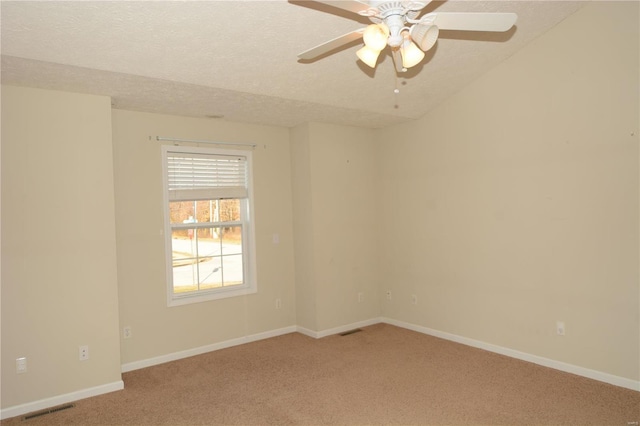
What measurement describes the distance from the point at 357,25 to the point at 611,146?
2.20 meters

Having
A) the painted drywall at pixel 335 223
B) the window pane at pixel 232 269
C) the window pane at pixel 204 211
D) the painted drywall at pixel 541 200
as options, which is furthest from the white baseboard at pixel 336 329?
the window pane at pixel 204 211

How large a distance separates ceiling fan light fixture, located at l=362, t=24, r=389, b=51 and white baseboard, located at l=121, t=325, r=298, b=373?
362 centimetres

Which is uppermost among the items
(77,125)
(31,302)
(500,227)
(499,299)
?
(77,125)

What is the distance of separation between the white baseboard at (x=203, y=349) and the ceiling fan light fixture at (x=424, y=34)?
3.71 m

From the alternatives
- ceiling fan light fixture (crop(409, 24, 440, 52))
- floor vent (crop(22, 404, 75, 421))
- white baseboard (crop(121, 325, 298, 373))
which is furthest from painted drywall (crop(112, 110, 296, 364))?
ceiling fan light fixture (crop(409, 24, 440, 52))

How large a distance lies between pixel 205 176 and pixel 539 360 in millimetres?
3733

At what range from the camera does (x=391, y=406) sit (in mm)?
3238

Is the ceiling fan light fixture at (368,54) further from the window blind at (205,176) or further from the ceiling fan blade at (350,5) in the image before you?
the window blind at (205,176)

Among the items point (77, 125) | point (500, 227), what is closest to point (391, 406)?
point (500, 227)

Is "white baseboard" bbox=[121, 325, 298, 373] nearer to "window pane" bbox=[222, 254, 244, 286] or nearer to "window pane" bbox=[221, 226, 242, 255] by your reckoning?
"window pane" bbox=[222, 254, 244, 286]

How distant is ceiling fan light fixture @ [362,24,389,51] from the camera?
2.07 m

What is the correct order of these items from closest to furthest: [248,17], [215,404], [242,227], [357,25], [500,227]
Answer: [248,17] < [357,25] < [215,404] < [500,227] < [242,227]

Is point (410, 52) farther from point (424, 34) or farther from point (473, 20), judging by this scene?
point (473, 20)

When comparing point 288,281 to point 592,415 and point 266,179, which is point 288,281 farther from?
point 592,415
